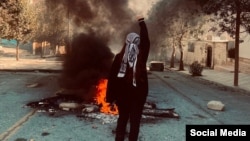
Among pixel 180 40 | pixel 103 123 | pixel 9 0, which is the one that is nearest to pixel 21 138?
pixel 103 123

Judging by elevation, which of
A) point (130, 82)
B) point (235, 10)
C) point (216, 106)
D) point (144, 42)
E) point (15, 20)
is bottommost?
point (216, 106)

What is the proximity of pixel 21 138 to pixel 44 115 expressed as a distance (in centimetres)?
210

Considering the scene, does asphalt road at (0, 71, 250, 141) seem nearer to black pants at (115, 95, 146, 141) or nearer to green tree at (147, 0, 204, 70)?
black pants at (115, 95, 146, 141)

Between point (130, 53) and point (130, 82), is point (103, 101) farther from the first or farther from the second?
point (130, 53)

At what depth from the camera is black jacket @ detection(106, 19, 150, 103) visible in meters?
4.95

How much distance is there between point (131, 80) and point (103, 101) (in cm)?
487

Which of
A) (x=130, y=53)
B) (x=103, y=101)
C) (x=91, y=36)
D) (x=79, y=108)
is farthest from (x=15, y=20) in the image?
(x=130, y=53)

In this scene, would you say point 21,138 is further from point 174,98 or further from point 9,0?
point 9,0

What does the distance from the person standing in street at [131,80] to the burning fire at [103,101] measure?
324 centimetres

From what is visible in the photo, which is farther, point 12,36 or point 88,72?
point 12,36

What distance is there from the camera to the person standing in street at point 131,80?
493 centimetres

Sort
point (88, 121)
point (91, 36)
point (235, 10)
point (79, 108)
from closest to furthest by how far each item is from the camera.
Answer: point (88, 121)
point (79, 108)
point (235, 10)
point (91, 36)

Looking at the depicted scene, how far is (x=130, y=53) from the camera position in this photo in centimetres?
491

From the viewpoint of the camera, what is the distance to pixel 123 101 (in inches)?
195
